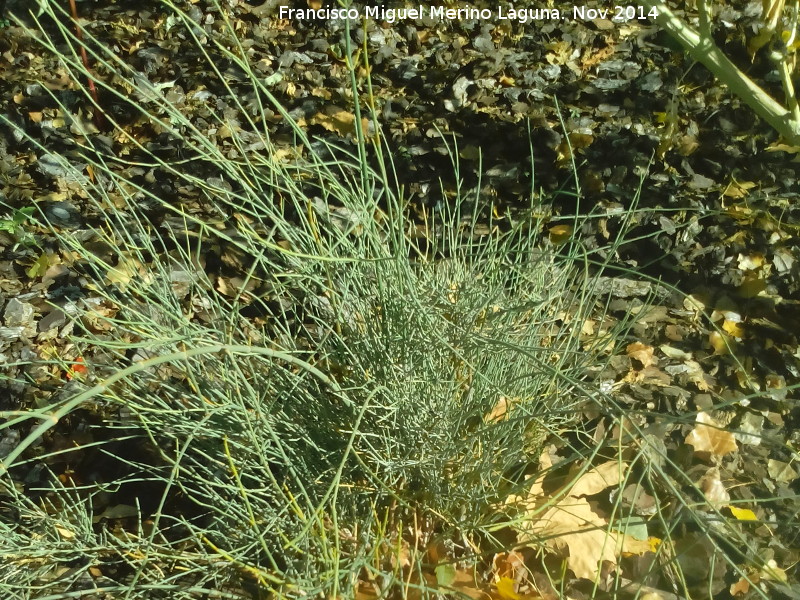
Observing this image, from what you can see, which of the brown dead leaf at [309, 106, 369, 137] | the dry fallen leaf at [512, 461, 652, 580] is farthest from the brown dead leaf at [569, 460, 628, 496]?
the brown dead leaf at [309, 106, 369, 137]

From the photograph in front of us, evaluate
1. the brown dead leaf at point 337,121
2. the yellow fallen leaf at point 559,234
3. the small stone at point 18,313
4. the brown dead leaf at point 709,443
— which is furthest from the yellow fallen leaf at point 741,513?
the small stone at point 18,313

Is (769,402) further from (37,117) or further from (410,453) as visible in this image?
(37,117)

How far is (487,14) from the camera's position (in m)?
2.87

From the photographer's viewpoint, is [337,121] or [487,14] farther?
[487,14]

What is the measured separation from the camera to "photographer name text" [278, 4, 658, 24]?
2840mm

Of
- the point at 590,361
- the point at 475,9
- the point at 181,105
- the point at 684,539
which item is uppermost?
the point at 475,9

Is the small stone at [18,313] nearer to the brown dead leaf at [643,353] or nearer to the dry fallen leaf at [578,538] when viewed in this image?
the dry fallen leaf at [578,538]

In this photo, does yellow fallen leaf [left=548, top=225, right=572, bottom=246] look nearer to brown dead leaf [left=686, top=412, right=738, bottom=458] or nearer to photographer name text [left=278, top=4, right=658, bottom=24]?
brown dead leaf [left=686, top=412, right=738, bottom=458]

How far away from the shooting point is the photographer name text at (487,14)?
284 centimetres

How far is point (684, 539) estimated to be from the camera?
4.60ft

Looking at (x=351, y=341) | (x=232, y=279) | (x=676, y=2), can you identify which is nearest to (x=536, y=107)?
(x=676, y=2)

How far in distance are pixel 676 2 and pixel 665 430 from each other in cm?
200

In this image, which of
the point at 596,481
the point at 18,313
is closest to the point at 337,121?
the point at 18,313

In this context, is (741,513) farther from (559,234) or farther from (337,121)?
(337,121)
